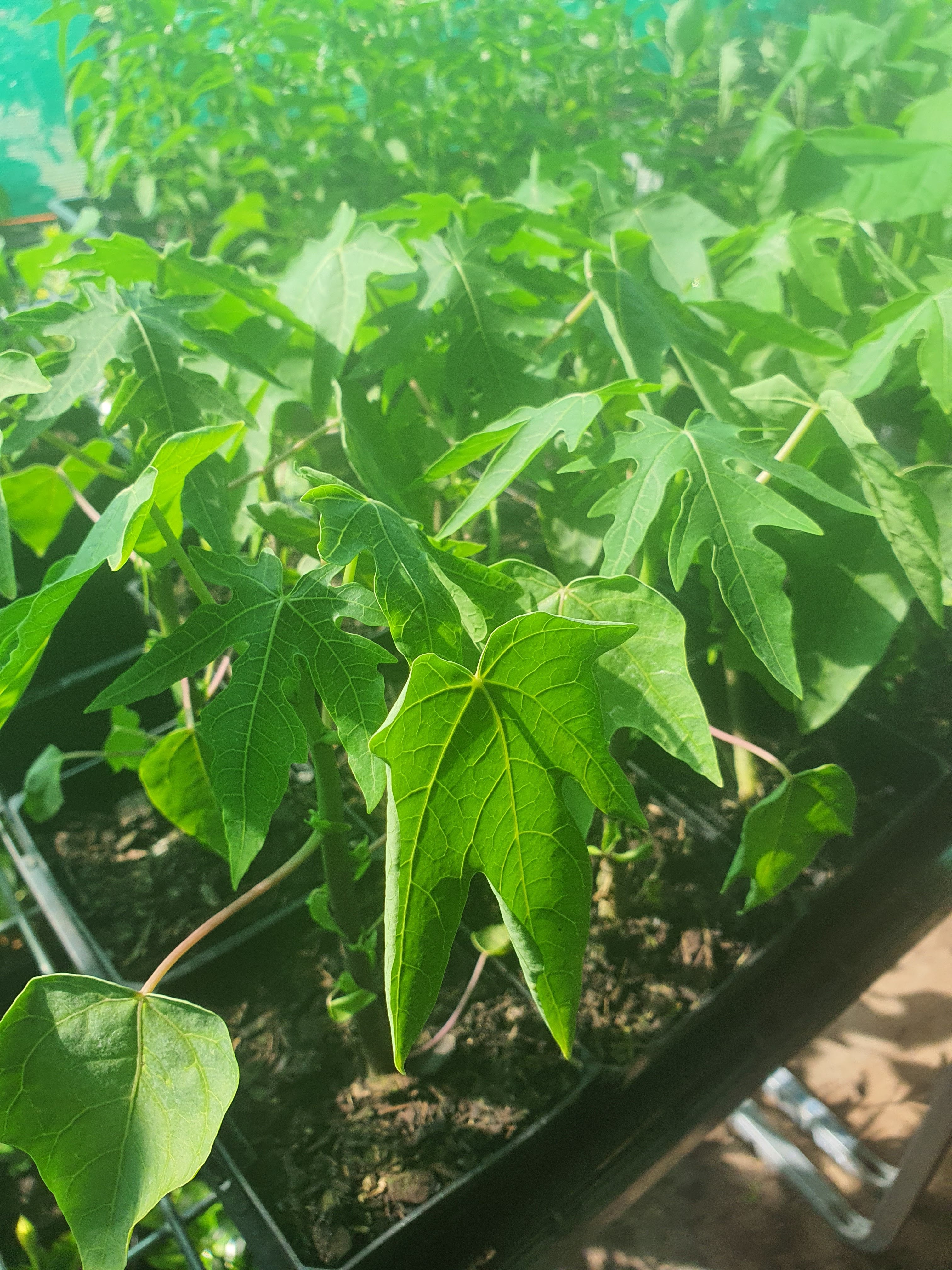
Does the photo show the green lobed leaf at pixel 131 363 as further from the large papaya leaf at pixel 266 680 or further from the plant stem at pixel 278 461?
the large papaya leaf at pixel 266 680

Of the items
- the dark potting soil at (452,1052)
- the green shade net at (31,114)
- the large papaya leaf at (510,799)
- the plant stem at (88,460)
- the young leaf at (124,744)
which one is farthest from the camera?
the green shade net at (31,114)

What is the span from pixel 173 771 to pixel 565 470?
1.21 ft

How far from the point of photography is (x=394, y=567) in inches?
15.5

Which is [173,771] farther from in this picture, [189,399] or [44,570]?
[44,570]

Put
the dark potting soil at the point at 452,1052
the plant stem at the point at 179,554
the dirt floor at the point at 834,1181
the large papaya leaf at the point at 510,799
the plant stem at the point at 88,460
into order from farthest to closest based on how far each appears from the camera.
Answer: the dirt floor at the point at 834,1181 < the dark potting soil at the point at 452,1052 < the plant stem at the point at 88,460 < the plant stem at the point at 179,554 < the large papaya leaf at the point at 510,799

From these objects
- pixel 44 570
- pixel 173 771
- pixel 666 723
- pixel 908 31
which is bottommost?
pixel 44 570

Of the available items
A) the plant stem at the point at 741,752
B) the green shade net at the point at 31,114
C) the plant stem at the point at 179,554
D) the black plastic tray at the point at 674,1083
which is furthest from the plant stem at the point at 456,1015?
the green shade net at the point at 31,114

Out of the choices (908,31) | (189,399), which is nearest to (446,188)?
(908,31)

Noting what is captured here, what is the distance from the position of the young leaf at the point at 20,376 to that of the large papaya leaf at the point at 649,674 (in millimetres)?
279

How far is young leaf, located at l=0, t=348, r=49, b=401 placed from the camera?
18.5 inches

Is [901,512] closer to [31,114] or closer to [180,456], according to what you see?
[180,456]

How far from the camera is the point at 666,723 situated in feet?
1.41

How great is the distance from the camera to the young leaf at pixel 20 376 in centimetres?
47

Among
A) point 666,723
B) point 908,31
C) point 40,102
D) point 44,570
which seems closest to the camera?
point 666,723
